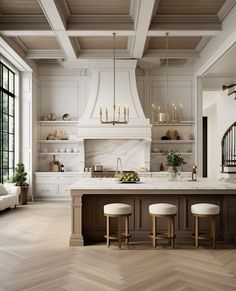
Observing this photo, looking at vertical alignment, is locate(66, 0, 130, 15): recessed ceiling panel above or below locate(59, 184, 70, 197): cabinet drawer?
above

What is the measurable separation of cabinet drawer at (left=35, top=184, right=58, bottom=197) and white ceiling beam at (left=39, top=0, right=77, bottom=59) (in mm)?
3431

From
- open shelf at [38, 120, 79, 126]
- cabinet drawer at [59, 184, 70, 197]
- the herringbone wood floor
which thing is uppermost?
open shelf at [38, 120, 79, 126]

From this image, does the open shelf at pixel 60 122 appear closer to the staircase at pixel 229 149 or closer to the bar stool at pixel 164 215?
the staircase at pixel 229 149

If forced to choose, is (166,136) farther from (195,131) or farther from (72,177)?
(72,177)

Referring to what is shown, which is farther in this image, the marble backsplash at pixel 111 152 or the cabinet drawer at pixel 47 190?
the marble backsplash at pixel 111 152

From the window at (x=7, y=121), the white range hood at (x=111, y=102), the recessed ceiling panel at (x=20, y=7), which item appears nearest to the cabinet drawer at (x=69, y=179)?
the white range hood at (x=111, y=102)

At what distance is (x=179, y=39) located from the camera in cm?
855

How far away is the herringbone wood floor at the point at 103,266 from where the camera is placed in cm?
366

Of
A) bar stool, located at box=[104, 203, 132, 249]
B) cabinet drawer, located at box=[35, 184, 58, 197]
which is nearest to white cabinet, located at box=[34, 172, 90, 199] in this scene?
cabinet drawer, located at box=[35, 184, 58, 197]

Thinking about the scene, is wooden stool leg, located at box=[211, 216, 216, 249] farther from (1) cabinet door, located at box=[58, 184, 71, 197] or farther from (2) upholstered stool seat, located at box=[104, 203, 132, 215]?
(1) cabinet door, located at box=[58, 184, 71, 197]

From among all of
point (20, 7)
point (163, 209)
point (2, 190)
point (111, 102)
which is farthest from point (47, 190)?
point (163, 209)

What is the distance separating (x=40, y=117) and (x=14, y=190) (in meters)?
2.45

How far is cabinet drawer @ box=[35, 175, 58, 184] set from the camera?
10.2 m

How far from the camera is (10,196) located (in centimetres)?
858
